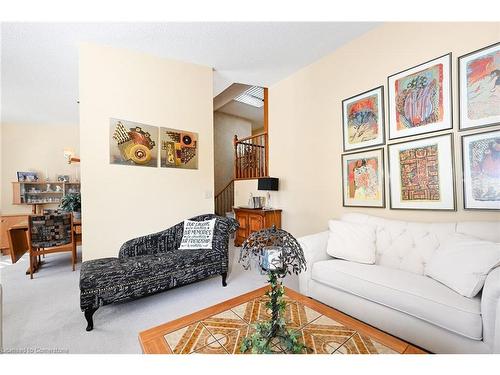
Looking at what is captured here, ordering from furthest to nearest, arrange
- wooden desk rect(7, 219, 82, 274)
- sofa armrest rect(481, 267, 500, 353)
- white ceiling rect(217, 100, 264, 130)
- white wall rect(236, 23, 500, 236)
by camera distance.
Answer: white ceiling rect(217, 100, 264, 130) < wooden desk rect(7, 219, 82, 274) < white wall rect(236, 23, 500, 236) < sofa armrest rect(481, 267, 500, 353)

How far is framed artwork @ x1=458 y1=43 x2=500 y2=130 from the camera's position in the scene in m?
1.72

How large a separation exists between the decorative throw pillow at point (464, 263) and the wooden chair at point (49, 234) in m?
4.09

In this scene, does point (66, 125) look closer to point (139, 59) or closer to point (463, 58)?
point (139, 59)

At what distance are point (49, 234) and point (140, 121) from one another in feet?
6.40

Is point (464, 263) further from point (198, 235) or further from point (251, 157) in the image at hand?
point (251, 157)

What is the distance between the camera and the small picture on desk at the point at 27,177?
15.9 feet

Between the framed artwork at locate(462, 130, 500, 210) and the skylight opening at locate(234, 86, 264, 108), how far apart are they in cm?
377

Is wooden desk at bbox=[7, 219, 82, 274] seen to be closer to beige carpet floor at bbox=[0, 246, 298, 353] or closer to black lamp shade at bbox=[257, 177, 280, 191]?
beige carpet floor at bbox=[0, 246, 298, 353]

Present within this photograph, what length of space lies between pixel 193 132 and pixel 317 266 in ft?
8.22

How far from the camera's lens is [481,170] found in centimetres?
178

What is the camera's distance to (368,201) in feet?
8.43

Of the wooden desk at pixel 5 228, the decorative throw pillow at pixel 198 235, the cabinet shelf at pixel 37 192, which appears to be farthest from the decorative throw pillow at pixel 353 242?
the cabinet shelf at pixel 37 192

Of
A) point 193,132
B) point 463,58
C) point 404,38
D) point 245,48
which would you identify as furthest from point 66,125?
point 463,58

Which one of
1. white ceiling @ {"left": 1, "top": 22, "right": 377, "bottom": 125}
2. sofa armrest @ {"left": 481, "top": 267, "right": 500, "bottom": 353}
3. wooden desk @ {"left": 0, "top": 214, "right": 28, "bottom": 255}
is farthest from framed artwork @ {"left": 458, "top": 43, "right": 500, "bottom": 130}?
wooden desk @ {"left": 0, "top": 214, "right": 28, "bottom": 255}
